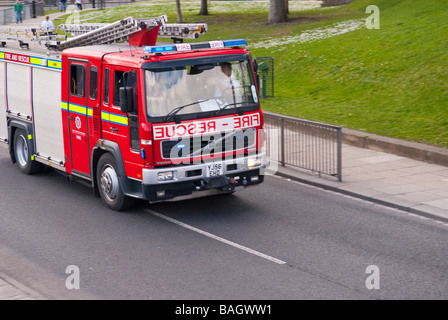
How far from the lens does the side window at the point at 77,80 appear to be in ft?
40.2

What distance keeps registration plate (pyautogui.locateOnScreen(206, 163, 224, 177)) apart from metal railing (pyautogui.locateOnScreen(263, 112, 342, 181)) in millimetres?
3033

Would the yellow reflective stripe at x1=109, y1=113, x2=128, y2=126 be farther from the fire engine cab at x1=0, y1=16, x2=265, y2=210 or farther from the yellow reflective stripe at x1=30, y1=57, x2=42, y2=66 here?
the yellow reflective stripe at x1=30, y1=57, x2=42, y2=66

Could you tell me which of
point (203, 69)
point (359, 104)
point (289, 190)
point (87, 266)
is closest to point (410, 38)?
point (359, 104)

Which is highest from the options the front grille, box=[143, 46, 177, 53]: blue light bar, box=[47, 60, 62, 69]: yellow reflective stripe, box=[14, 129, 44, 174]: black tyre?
box=[143, 46, 177, 53]: blue light bar

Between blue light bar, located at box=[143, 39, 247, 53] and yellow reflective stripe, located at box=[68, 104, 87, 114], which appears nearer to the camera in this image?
blue light bar, located at box=[143, 39, 247, 53]

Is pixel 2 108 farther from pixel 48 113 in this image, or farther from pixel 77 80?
pixel 77 80

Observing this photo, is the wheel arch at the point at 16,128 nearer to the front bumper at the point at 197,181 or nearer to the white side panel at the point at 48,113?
the white side panel at the point at 48,113

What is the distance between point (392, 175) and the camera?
14133 mm

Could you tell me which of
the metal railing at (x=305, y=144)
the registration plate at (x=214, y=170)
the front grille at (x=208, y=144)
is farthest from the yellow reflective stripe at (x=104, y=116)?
the metal railing at (x=305, y=144)

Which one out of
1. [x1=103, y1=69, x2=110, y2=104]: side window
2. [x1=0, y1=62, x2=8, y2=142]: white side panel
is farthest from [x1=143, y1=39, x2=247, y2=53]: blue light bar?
[x1=0, y1=62, x2=8, y2=142]: white side panel

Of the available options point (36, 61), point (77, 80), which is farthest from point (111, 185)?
point (36, 61)

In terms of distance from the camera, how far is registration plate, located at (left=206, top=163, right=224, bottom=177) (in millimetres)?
11250
